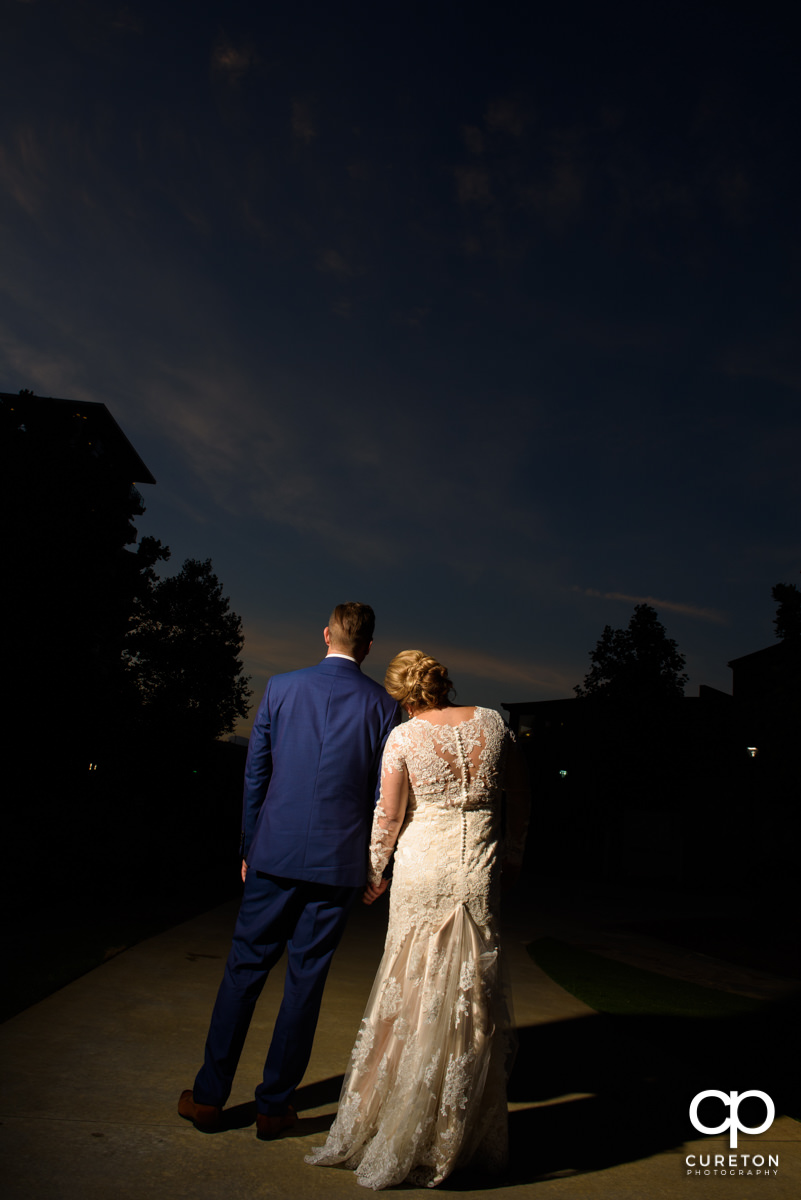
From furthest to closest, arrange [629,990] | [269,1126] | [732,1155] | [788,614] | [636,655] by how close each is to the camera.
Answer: [636,655]
[788,614]
[629,990]
[732,1155]
[269,1126]

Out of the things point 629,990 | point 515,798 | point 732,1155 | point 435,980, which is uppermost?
point 515,798

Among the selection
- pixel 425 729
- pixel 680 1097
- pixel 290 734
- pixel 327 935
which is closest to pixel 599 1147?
pixel 680 1097

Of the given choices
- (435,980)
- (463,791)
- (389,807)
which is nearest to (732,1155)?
(435,980)

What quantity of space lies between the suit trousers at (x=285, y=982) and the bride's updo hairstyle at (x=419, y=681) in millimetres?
810

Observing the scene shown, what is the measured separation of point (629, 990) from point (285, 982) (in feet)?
16.8

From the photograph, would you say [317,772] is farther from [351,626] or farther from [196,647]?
[196,647]

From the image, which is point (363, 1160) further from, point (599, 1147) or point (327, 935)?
point (599, 1147)

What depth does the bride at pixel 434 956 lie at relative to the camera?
9.12ft

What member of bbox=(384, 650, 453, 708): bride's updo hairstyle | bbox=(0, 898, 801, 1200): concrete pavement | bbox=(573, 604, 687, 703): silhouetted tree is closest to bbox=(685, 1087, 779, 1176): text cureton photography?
bbox=(0, 898, 801, 1200): concrete pavement

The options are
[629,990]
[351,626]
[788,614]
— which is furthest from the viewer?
[788,614]

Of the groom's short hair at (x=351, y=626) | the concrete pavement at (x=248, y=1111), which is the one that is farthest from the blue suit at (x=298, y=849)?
the concrete pavement at (x=248, y=1111)

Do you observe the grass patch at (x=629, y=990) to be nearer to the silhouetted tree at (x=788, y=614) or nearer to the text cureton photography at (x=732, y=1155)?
the text cureton photography at (x=732, y=1155)

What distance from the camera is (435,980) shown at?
116 inches

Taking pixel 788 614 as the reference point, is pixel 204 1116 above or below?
below
